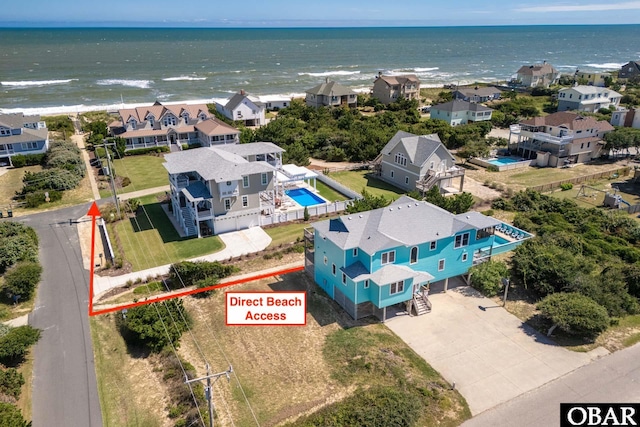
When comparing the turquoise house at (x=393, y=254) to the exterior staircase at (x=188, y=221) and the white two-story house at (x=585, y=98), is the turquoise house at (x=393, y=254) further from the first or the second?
the white two-story house at (x=585, y=98)

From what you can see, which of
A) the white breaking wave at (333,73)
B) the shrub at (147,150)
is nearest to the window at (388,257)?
the shrub at (147,150)

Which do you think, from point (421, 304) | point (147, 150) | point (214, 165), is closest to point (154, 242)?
point (214, 165)

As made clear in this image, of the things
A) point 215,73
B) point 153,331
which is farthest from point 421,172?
point 215,73

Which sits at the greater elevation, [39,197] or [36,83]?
[36,83]

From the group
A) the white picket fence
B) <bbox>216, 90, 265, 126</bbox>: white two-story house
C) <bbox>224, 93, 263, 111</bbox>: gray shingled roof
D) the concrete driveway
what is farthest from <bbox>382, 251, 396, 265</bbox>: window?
<bbox>224, 93, 263, 111</bbox>: gray shingled roof

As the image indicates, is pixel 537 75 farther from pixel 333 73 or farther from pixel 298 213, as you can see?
pixel 298 213

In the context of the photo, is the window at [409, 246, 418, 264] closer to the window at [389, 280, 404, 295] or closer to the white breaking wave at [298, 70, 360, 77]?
the window at [389, 280, 404, 295]
